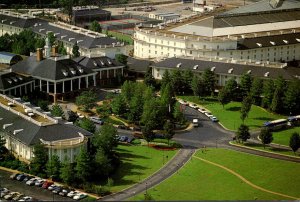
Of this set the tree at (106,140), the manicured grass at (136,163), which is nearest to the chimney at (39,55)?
the manicured grass at (136,163)

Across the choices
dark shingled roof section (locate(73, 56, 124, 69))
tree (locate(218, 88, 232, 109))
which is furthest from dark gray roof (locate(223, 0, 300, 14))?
tree (locate(218, 88, 232, 109))

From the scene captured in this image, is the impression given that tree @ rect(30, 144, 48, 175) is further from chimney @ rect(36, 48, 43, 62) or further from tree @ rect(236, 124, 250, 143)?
chimney @ rect(36, 48, 43, 62)

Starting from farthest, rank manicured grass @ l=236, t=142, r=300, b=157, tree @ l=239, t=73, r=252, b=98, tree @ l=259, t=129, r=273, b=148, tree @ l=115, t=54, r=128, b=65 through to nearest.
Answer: tree @ l=115, t=54, r=128, b=65
tree @ l=239, t=73, r=252, b=98
tree @ l=259, t=129, r=273, b=148
manicured grass @ l=236, t=142, r=300, b=157

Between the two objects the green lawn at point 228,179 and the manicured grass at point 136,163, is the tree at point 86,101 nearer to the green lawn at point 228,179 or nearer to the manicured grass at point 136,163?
the manicured grass at point 136,163

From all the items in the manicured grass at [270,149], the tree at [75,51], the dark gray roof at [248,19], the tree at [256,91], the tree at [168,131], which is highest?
the dark gray roof at [248,19]

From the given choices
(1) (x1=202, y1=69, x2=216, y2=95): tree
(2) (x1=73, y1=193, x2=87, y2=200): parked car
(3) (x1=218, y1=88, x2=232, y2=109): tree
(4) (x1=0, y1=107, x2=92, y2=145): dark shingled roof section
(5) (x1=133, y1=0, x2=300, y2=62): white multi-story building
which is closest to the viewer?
(2) (x1=73, y1=193, x2=87, y2=200): parked car

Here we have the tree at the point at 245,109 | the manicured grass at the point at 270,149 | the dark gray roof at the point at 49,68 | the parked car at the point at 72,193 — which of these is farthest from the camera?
the dark gray roof at the point at 49,68
